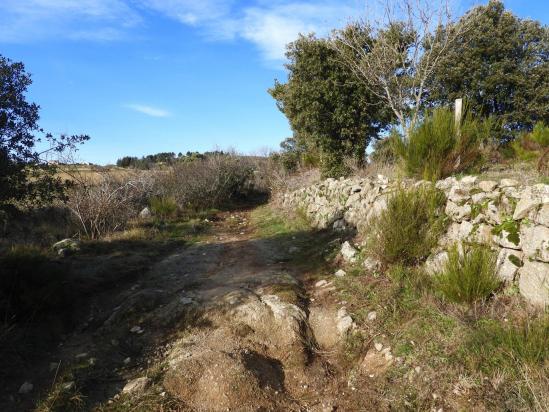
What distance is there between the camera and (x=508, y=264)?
385cm

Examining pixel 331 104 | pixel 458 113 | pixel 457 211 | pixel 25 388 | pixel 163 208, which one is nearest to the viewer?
pixel 25 388

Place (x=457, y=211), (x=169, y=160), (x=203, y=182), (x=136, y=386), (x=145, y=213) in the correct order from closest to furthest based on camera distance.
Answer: (x=136, y=386) < (x=457, y=211) < (x=145, y=213) < (x=203, y=182) < (x=169, y=160)

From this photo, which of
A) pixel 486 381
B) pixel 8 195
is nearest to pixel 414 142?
pixel 486 381

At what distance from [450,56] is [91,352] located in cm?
1405

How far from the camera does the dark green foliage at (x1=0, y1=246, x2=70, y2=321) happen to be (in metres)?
4.73

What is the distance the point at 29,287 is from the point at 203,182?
10.5 metres

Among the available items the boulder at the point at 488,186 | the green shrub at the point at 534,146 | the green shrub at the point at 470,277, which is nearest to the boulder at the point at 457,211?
the boulder at the point at 488,186

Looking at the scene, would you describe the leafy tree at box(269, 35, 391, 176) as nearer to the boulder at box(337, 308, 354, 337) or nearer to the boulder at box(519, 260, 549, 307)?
the boulder at box(337, 308, 354, 337)

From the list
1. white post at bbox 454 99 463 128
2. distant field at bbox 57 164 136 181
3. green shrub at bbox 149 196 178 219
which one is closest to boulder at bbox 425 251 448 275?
white post at bbox 454 99 463 128

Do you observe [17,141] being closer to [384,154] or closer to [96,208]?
[96,208]

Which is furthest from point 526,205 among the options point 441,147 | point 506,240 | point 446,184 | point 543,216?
point 441,147

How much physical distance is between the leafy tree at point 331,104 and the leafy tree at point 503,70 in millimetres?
3066

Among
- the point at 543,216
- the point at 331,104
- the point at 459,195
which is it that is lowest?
the point at 543,216

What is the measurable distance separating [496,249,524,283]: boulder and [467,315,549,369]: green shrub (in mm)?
731
